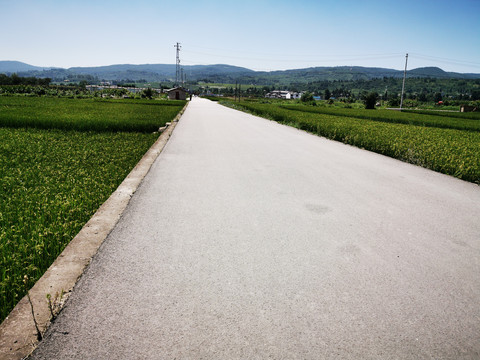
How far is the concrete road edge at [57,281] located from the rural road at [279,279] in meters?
0.09

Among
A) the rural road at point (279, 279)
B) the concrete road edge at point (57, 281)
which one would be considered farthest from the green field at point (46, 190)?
the rural road at point (279, 279)

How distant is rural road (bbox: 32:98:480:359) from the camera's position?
216 centimetres

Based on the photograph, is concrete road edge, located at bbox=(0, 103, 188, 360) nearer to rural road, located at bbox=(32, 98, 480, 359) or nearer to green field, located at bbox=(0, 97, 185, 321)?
rural road, located at bbox=(32, 98, 480, 359)

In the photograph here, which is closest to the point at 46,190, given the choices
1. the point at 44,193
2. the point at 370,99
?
the point at 44,193

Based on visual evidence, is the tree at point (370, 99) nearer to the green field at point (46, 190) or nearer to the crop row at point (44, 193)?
the green field at point (46, 190)

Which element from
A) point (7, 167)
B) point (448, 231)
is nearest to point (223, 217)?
point (448, 231)

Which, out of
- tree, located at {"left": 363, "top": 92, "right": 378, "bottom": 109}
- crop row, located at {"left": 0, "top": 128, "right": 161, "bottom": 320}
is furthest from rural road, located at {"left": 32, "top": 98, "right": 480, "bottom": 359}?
tree, located at {"left": 363, "top": 92, "right": 378, "bottom": 109}

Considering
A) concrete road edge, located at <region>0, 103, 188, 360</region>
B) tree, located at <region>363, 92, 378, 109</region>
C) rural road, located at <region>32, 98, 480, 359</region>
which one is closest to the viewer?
concrete road edge, located at <region>0, 103, 188, 360</region>

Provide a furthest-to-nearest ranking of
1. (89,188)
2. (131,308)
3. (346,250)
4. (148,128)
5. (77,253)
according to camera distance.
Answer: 1. (148,128)
2. (89,188)
3. (346,250)
4. (77,253)
5. (131,308)

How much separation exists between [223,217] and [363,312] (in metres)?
2.38

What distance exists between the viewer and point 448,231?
4301mm

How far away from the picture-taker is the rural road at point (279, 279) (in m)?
2.16

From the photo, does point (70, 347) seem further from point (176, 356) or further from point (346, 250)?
point (346, 250)

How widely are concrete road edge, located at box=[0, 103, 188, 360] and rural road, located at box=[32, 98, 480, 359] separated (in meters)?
0.09
